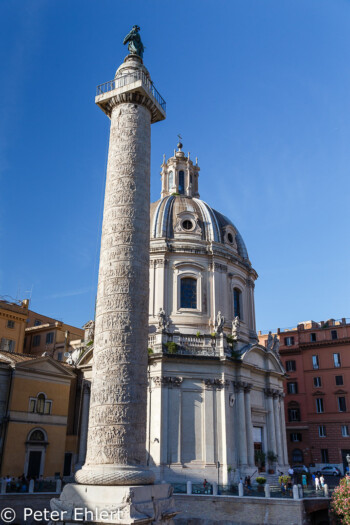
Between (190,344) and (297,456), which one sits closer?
(190,344)

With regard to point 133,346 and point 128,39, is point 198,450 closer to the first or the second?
point 133,346

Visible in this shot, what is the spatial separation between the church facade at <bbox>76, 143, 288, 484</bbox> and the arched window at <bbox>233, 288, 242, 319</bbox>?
0.26 ft

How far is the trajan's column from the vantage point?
1269 cm

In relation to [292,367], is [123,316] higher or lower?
lower

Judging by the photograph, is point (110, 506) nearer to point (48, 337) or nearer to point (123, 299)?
point (123, 299)

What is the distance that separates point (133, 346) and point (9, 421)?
56.3ft

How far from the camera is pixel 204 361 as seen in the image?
1190 inches

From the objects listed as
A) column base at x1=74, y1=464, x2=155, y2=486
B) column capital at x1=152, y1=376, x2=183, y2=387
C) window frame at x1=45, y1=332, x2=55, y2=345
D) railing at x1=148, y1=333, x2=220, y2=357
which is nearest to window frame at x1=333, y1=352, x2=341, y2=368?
railing at x1=148, y1=333, x2=220, y2=357

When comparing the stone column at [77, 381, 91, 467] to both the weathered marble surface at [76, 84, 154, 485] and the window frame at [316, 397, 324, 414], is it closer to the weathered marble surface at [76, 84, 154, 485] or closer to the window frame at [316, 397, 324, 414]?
the weathered marble surface at [76, 84, 154, 485]

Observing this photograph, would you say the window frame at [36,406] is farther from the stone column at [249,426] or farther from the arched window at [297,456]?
the arched window at [297,456]

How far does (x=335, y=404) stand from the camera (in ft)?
148

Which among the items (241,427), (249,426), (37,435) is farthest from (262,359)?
(37,435)

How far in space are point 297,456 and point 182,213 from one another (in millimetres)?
26751

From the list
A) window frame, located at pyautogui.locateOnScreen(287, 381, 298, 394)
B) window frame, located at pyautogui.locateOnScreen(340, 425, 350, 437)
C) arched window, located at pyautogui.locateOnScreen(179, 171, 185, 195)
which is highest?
arched window, located at pyautogui.locateOnScreen(179, 171, 185, 195)
